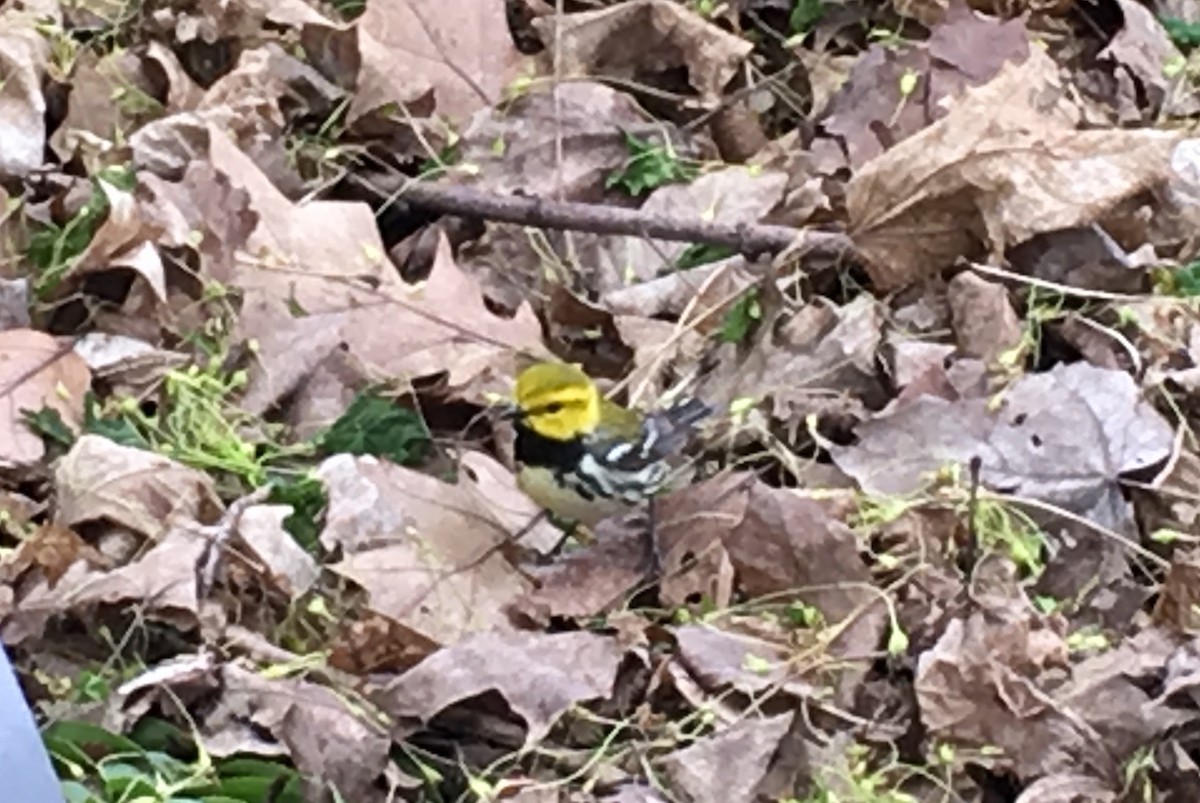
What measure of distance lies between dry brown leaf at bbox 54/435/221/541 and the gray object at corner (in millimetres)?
1039

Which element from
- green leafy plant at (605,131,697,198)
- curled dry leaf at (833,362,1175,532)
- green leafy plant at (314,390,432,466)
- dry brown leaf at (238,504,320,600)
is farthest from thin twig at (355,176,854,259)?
dry brown leaf at (238,504,320,600)

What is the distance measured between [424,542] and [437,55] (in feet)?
4.49

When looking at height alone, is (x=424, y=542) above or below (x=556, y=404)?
below

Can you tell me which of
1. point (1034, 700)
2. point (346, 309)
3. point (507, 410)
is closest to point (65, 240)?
point (346, 309)

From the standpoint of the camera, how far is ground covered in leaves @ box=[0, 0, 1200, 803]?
2.76 metres

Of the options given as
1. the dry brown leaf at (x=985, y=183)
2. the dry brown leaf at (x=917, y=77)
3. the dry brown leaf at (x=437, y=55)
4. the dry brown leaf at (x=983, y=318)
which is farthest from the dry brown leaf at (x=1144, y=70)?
the dry brown leaf at (x=437, y=55)

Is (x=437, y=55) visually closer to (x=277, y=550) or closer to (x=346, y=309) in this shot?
(x=346, y=309)

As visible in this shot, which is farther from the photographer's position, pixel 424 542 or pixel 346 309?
pixel 346 309

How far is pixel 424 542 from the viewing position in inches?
119

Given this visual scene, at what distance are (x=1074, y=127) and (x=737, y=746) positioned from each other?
5.26 feet

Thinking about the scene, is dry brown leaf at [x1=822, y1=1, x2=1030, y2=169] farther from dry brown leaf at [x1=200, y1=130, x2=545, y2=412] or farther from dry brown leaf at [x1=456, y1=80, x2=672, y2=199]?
dry brown leaf at [x1=200, y1=130, x2=545, y2=412]

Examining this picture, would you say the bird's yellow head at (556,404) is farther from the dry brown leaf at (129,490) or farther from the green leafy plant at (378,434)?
the dry brown leaf at (129,490)

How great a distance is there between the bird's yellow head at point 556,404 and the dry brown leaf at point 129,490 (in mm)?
479

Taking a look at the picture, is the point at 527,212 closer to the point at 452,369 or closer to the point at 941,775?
the point at 452,369
